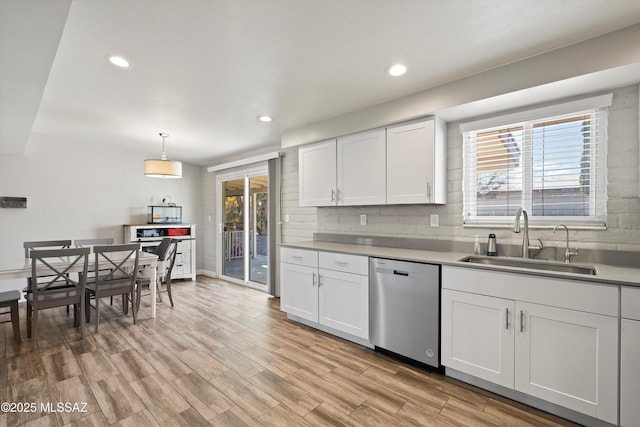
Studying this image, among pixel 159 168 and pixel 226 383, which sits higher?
pixel 159 168

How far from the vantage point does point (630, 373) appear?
1596mm

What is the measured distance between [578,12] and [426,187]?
1.44m

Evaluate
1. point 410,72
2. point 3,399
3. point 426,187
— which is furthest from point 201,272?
point 410,72

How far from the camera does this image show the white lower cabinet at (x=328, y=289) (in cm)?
275

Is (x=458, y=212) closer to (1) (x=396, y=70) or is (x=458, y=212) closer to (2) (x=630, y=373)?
(1) (x=396, y=70)

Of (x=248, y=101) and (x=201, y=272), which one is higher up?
(x=248, y=101)

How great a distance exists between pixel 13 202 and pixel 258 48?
4567 mm

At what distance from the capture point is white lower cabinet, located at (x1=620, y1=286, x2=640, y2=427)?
1574mm

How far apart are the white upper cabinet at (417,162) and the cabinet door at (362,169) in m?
0.10

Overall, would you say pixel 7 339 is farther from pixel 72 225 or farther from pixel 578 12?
pixel 578 12

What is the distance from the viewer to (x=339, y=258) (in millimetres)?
2922

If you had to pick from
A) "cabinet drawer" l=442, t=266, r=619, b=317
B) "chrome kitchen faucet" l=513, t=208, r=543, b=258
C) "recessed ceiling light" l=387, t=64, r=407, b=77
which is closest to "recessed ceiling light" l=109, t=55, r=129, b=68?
"recessed ceiling light" l=387, t=64, r=407, b=77

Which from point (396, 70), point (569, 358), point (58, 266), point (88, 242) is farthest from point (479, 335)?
point (88, 242)

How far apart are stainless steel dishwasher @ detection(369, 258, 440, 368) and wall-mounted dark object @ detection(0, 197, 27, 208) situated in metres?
5.04
